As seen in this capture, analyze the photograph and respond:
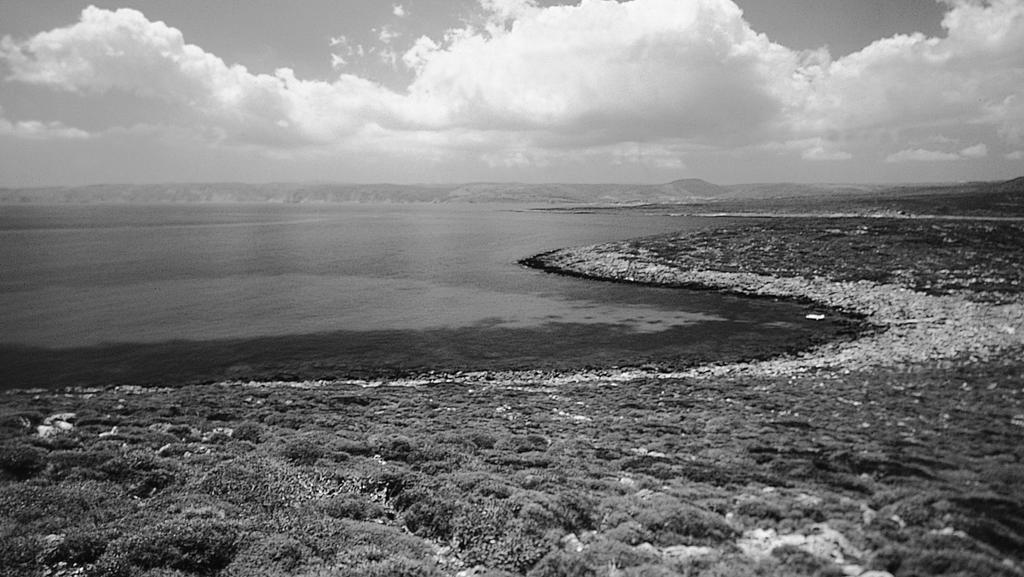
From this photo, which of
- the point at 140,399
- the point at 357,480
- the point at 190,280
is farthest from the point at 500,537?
the point at 190,280

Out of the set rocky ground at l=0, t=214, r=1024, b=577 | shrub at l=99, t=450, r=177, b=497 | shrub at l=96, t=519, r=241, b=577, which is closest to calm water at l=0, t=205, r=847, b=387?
rocky ground at l=0, t=214, r=1024, b=577

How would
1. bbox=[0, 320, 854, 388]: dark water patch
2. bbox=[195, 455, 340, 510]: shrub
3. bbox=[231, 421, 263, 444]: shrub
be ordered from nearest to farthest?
bbox=[195, 455, 340, 510]: shrub
bbox=[231, 421, 263, 444]: shrub
bbox=[0, 320, 854, 388]: dark water patch

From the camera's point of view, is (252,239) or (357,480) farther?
(252,239)

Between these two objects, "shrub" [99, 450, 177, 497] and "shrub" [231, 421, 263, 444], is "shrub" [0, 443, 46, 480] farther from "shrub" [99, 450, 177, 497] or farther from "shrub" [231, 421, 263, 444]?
"shrub" [231, 421, 263, 444]

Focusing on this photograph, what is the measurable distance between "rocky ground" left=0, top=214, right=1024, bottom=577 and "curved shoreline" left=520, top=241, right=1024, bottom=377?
0.74m

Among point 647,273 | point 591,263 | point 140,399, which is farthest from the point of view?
point 591,263

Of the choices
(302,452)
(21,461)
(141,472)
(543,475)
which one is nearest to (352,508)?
(302,452)

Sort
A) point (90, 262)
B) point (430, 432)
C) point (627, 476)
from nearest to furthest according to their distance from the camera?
1. point (627, 476)
2. point (430, 432)
3. point (90, 262)

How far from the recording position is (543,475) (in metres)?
14.8

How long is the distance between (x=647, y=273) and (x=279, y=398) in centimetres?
5343

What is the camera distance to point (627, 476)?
48.6ft

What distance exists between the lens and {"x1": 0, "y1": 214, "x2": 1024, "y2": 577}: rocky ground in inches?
416

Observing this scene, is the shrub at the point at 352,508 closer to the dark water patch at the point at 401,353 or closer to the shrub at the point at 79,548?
the shrub at the point at 79,548

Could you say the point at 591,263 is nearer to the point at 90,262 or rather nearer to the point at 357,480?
the point at 357,480
